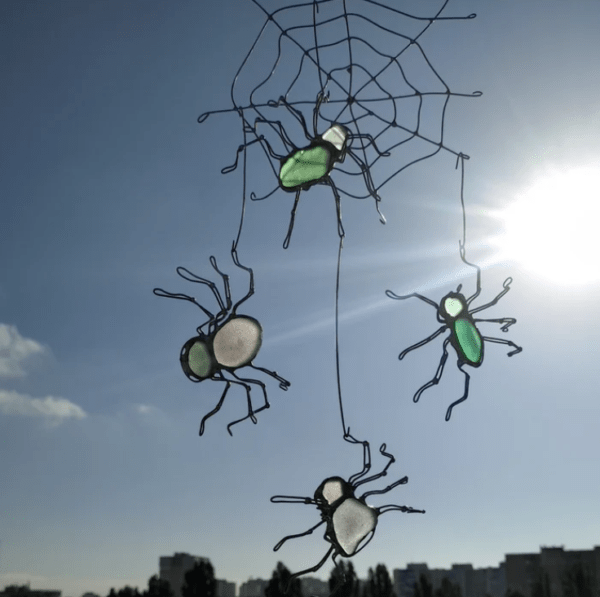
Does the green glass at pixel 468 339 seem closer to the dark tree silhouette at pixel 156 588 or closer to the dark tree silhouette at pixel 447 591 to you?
the dark tree silhouette at pixel 447 591

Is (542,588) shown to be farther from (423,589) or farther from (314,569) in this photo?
(314,569)

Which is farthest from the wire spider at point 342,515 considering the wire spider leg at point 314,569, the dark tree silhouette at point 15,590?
the dark tree silhouette at point 15,590

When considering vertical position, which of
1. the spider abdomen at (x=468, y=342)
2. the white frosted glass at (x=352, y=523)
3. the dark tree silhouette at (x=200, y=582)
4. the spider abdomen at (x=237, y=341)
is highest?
the dark tree silhouette at (x=200, y=582)

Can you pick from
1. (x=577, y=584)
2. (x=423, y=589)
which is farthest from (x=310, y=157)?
(x=577, y=584)

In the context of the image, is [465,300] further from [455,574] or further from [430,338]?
[455,574]

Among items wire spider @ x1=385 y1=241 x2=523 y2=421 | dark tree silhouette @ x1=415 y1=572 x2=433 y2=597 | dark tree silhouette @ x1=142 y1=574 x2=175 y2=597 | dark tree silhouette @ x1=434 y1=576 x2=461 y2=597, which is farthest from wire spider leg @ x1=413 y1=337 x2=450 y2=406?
dark tree silhouette @ x1=142 y1=574 x2=175 y2=597

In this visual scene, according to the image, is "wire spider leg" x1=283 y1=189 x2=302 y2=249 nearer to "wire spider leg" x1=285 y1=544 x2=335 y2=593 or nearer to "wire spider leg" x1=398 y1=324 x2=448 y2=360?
"wire spider leg" x1=398 y1=324 x2=448 y2=360

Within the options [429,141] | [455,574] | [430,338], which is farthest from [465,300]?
[455,574]
